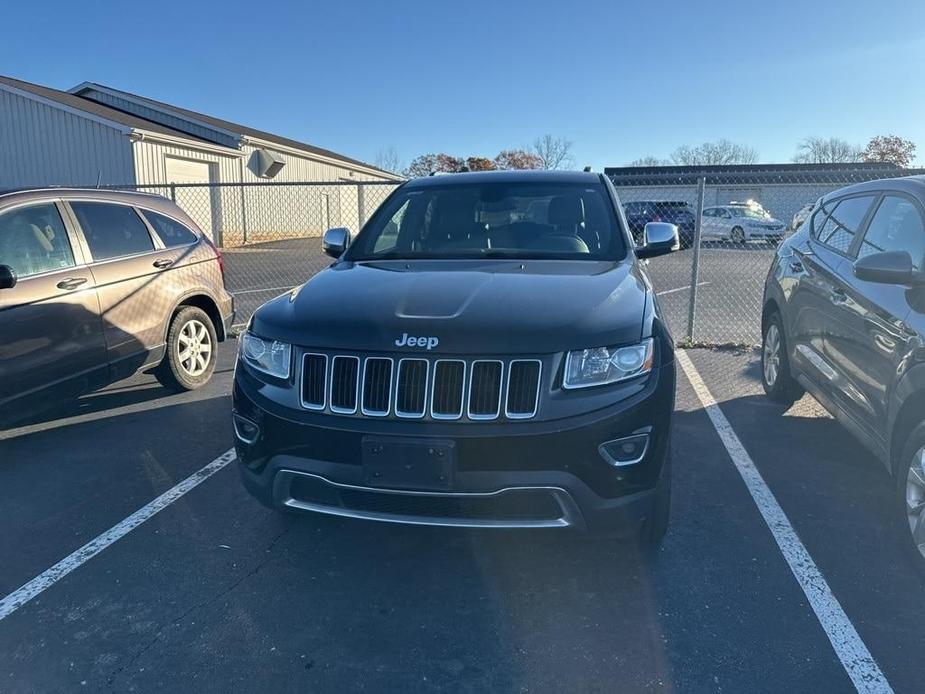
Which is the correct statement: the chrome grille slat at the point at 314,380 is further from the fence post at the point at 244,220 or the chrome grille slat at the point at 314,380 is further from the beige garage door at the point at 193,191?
the fence post at the point at 244,220

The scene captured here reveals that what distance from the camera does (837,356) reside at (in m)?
4.23

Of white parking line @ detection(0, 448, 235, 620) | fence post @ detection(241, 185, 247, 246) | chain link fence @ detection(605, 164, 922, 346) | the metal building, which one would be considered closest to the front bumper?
white parking line @ detection(0, 448, 235, 620)

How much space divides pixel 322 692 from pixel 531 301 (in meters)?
1.70

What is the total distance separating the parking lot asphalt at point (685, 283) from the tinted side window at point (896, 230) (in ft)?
13.5

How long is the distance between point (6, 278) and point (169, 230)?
1.82 m

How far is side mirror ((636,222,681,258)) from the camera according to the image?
174 inches

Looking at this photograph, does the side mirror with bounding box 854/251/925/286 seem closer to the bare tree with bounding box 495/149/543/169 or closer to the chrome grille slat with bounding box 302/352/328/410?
the chrome grille slat with bounding box 302/352/328/410

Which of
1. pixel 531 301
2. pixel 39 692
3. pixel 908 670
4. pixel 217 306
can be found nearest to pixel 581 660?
pixel 908 670

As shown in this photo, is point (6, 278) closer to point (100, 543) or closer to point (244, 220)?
point (100, 543)

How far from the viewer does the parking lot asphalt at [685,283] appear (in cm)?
→ 930

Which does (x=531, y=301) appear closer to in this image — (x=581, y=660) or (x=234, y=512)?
(x=581, y=660)

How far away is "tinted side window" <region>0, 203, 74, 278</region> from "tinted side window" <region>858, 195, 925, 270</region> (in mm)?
5228

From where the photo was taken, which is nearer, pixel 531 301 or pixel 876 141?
pixel 531 301

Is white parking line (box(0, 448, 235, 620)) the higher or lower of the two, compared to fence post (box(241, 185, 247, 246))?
lower
